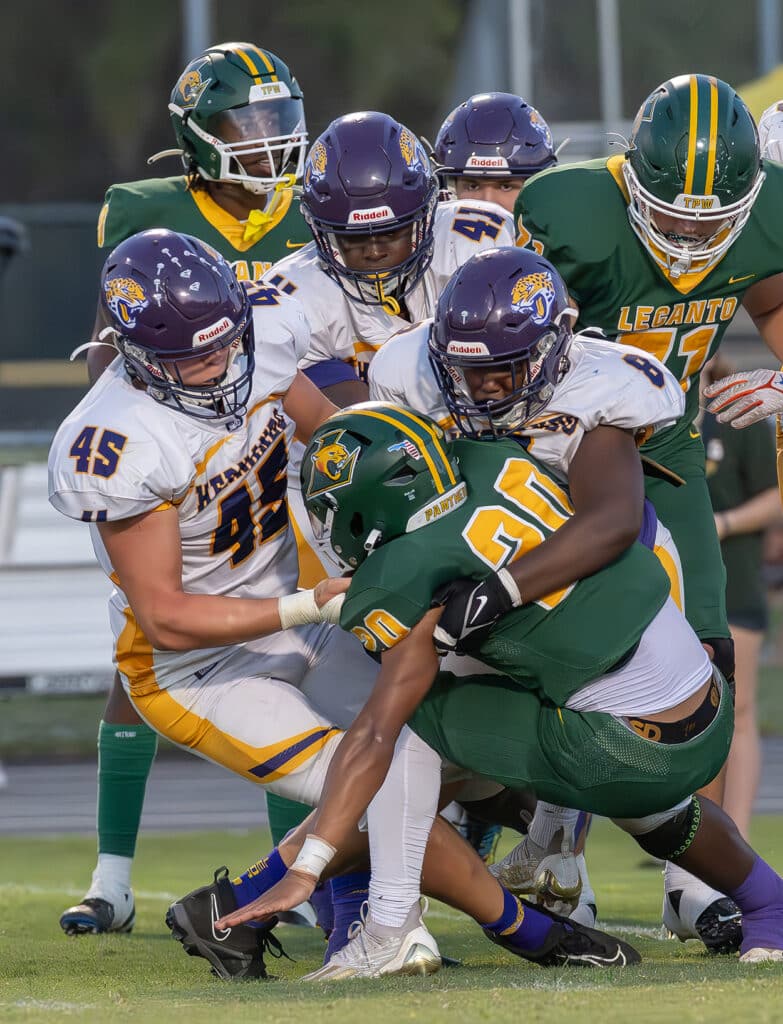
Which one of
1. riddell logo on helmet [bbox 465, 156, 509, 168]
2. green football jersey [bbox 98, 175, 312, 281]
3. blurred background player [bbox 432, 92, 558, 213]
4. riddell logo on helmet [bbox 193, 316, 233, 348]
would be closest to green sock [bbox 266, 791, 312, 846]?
riddell logo on helmet [bbox 193, 316, 233, 348]

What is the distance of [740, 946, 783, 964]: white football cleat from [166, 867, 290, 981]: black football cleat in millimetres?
995

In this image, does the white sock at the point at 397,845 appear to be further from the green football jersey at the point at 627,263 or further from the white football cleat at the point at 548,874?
the green football jersey at the point at 627,263

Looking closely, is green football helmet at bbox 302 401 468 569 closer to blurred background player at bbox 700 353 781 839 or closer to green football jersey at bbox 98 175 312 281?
green football jersey at bbox 98 175 312 281

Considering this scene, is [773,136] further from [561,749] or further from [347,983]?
[347,983]

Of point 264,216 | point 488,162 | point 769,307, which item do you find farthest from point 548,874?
point 488,162

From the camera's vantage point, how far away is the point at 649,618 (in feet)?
11.2

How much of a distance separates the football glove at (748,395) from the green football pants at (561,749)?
0.88 m

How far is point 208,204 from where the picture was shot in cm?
474

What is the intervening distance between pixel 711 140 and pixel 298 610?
1432 millimetres

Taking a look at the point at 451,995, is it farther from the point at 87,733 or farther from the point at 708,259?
the point at 87,733

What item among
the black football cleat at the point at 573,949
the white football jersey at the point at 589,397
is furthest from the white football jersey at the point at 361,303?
the black football cleat at the point at 573,949

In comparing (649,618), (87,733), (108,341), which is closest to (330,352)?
(108,341)

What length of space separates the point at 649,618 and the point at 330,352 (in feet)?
4.10

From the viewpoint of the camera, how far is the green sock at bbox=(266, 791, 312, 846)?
4.33m
